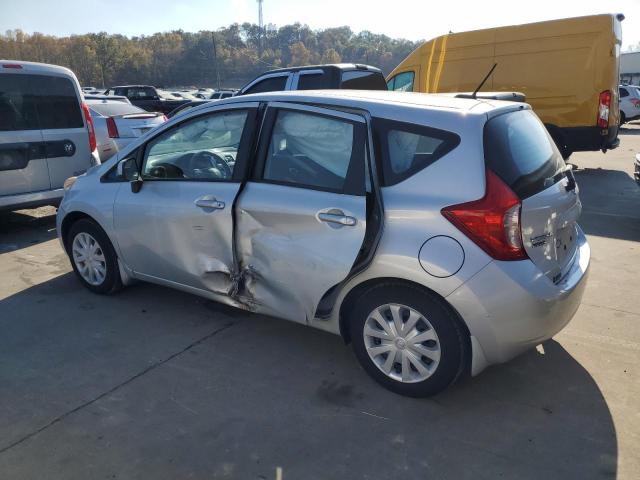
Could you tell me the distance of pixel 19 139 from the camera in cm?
603

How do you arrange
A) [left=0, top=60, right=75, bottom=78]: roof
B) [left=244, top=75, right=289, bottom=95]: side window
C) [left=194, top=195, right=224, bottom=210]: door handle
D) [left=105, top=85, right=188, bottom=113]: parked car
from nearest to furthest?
[left=194, top=195, right=224, bottom=210]: door handle, [left=0, top=60, right=75, bottom=78]: roof, [left=244, top=75, right=289, bottom=95]: side window, [left=105, top=85, right=188, bottom=113]: parked car

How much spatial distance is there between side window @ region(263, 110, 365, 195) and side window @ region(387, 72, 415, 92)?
348 inches

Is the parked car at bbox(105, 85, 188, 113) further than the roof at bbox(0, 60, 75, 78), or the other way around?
the parked car at bbox(105, 85, 188, 113)

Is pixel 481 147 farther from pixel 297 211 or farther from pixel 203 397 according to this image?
pixel 203 397

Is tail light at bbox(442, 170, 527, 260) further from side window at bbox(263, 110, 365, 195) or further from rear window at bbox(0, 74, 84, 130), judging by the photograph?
rear window at bbox(0, 74, 84, 130)

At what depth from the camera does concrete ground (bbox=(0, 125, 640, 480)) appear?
Result: 2.49 meters

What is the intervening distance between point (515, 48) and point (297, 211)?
8727mm

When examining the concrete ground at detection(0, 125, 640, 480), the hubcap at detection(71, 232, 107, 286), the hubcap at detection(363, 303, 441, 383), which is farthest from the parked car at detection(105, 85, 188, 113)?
the hubcap at detection(363, 303, 441, 383)

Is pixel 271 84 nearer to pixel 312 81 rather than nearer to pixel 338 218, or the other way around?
pixel 312 81

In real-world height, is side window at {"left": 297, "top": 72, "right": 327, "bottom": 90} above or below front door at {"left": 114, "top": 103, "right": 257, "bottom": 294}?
above

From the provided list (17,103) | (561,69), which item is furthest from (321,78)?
(561,69)

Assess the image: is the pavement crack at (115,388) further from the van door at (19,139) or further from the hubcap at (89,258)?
the van door at (19,139)

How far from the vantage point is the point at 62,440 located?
8.76ft

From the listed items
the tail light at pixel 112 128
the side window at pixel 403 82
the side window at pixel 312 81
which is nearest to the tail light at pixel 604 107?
the side window at pixel 403 82
